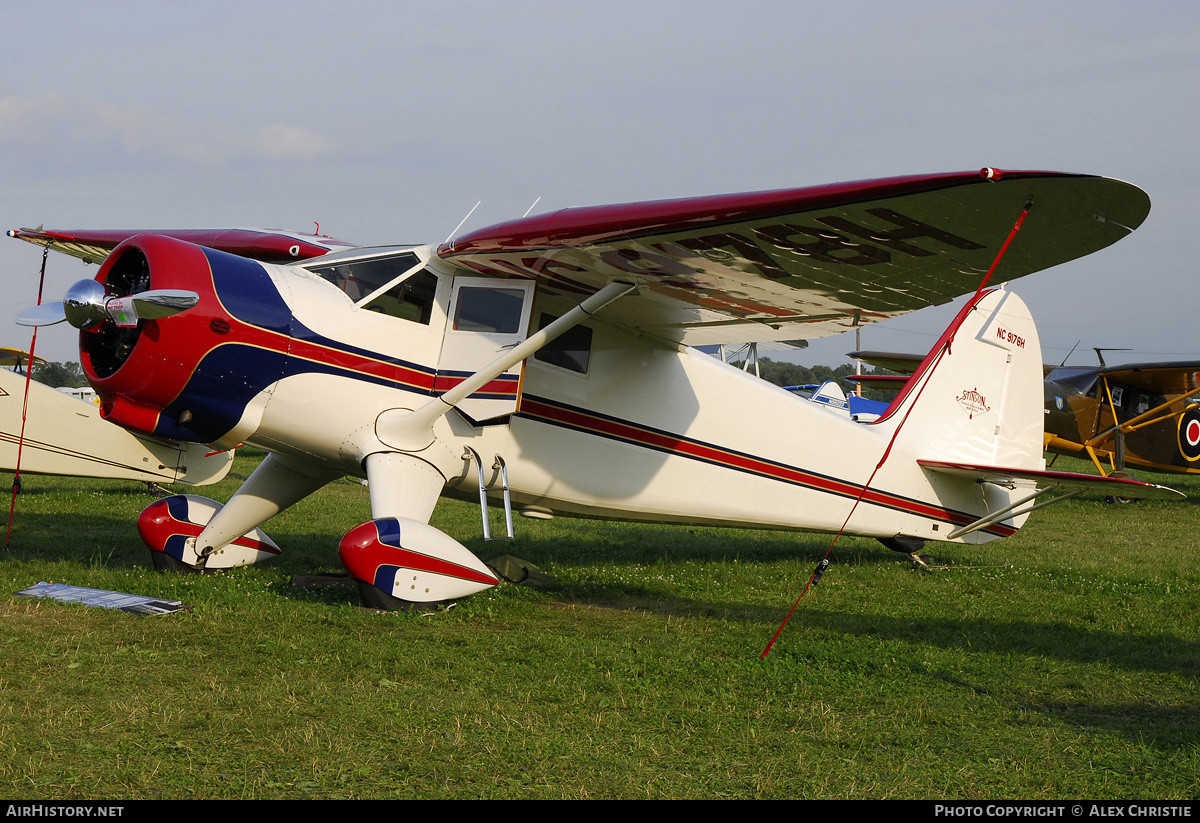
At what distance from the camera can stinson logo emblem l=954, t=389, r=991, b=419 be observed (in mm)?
9508

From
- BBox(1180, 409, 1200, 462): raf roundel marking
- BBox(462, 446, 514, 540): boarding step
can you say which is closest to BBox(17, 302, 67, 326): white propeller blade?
BBox(462, 446, 514, 540): boarding step

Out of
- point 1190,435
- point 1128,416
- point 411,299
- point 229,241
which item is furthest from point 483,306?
point 1190,435

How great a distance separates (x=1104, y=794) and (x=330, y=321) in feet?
16.9

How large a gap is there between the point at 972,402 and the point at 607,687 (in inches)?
249

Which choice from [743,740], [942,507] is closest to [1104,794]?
[743,740]

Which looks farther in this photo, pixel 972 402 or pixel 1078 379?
pixel 1078 379

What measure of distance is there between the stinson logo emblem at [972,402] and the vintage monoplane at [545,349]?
0.85m

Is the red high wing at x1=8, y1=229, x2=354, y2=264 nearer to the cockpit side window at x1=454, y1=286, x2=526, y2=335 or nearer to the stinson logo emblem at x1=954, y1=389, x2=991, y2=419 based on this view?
the cockpit side window at x1=454, y1=286, x2=526, y2=335

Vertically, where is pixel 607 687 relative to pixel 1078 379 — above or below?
below

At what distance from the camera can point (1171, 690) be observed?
496 cm

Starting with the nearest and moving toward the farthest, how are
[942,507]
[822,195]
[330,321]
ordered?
[822,195] → [330,321] → [942,507]

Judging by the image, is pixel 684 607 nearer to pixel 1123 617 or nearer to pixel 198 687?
pixel 1123 617

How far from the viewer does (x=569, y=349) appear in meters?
7.32

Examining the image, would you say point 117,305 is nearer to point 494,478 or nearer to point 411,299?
point 411,299
